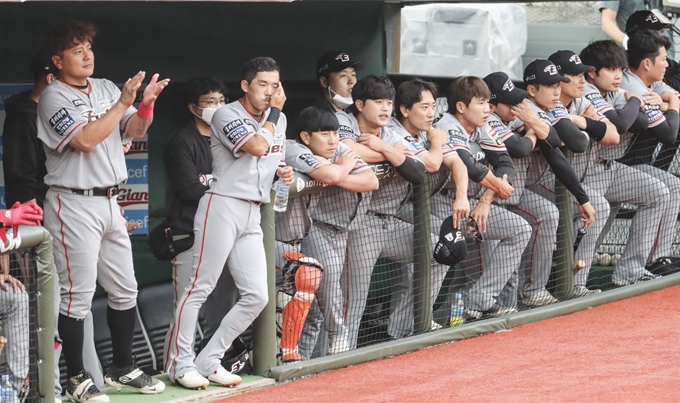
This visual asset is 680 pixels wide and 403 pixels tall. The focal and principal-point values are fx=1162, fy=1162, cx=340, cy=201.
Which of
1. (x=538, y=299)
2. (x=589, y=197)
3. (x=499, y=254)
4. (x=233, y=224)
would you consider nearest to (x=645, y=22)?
(x=589, y=197)

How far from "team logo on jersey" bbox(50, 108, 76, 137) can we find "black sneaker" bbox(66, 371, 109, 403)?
3.13 feet

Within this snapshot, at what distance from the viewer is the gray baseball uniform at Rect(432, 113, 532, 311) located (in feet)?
19.8

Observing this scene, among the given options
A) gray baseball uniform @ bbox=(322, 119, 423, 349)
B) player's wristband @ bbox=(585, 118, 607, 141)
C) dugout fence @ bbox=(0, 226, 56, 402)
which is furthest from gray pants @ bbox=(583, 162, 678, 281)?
dugout fence @ bbox=(0, 226, 56, 402)

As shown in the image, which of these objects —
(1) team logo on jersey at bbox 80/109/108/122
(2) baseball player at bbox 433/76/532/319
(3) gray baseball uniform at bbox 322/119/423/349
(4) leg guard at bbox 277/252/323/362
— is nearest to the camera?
(1) team logo on jersey at bbox 80/109/108/122

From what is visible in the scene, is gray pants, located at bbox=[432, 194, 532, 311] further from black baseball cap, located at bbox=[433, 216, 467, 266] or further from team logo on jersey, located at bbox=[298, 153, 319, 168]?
team logo on jersey, located at bbox=[298, 153, 319, 168]

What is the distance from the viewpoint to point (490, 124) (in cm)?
614

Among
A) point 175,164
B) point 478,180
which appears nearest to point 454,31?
point 478,180

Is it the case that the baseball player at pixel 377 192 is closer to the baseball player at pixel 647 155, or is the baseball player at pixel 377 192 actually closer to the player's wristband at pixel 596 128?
the player's wristband at pixel 596 128

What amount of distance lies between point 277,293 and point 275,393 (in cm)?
53

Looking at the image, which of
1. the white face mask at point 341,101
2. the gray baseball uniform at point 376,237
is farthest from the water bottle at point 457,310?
the white face mask at point 341,101

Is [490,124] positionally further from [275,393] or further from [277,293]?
[275,393]

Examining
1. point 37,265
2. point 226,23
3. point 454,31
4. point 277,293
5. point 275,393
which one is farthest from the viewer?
point 454,31

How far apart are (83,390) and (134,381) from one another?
0.26 m

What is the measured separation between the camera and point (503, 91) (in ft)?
20.4
